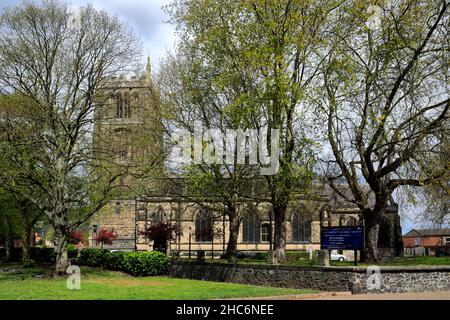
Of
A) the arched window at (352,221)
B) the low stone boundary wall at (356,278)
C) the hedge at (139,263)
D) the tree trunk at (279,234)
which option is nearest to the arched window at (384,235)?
the arched window at (352,221)

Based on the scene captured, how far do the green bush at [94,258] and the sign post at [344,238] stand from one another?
1689 centimetres

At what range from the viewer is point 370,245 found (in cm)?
2978

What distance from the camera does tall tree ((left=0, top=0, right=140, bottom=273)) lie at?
2969 centimetres

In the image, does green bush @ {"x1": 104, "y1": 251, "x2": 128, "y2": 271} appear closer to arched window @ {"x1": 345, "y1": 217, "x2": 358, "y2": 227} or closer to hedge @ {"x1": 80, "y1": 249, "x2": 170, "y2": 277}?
hedge @ {"x1": 80, "y1": 249, "x2": 170, "y2": 277}

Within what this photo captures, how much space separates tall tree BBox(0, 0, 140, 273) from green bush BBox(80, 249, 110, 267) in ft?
21.4

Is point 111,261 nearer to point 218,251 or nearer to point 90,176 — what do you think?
point 90,176

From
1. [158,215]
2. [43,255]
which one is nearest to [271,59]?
[43,255]

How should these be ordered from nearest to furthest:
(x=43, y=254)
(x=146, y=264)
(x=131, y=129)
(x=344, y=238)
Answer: (x=344, y=238) < (x=146, y=264) < (x=131, y=129) < (x=43, y=254)

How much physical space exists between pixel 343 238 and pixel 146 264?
12.7m

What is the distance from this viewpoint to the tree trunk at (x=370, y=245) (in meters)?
29.4

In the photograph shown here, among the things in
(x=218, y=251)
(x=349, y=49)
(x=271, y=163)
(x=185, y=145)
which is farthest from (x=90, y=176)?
(x=218, y=251)

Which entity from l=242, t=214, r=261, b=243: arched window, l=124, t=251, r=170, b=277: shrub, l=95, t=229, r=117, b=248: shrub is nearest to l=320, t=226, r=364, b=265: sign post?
l=124, t=251, r=170, b=277: shrub

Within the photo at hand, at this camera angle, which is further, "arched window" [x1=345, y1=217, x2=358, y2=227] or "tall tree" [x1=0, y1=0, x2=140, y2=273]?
"arched window" [x1=345, y1=217, x2=358, y2=227]

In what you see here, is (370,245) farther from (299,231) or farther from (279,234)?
(299,231)
